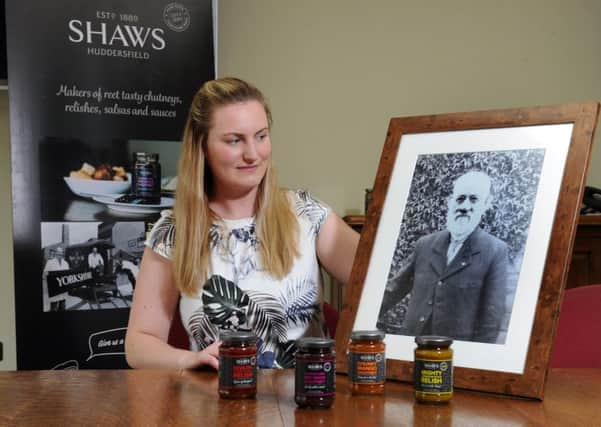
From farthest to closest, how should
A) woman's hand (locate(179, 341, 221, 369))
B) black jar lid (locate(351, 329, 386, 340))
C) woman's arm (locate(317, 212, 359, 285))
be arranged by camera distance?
woman's arm (locate(317, 212, 359, 285)), woman's hand (locate(179, 341, 221, 369)), black jar lid (locate(351, 329, 386, 340))

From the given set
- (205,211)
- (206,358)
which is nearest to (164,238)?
(205,211)

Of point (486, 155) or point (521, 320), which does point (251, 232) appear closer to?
point (486, 155)

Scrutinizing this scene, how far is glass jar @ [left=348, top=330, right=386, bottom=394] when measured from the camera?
125 centimetres

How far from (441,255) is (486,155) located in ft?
0.63

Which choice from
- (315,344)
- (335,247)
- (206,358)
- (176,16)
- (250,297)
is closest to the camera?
(315,344)

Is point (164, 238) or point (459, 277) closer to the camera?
point (459, 277)

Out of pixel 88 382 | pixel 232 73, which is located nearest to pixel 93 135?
pixel 232 73

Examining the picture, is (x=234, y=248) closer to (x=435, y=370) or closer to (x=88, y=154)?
(x=435, y=370)

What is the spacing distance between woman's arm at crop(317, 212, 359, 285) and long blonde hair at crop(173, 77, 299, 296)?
7cm

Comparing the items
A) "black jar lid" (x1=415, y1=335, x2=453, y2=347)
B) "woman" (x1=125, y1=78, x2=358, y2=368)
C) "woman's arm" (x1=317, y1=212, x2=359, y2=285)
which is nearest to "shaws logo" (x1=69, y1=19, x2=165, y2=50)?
"woman" (x1=125, y1=78, x2=358, y2=368)

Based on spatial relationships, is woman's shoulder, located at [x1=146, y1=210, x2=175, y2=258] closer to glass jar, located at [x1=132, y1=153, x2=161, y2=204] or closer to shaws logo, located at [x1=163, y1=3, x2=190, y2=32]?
glass jar, located at [x1=132, y1=153, x2=161, y2=204]

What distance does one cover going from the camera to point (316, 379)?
1187 millimetres

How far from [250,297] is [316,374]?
0.71m

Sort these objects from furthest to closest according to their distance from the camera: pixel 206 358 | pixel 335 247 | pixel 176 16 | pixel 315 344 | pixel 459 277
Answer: pixel 176 16 → pixel 335 247 → pixel 206 358 → pixel 459 277 → pixel 315 344
